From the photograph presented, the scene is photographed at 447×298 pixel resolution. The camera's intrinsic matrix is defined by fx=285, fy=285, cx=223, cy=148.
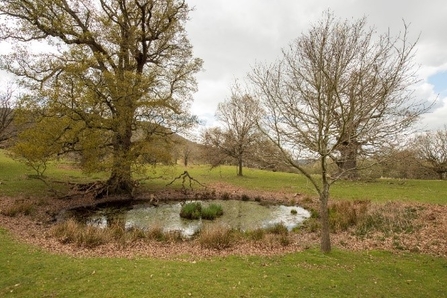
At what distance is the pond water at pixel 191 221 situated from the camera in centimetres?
1499

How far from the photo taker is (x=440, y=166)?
43750 mm

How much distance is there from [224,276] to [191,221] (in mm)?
8492

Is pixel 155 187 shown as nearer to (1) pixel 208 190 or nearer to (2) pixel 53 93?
(1) pixel 208 190

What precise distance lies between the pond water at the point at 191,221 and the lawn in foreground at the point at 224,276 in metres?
4.72

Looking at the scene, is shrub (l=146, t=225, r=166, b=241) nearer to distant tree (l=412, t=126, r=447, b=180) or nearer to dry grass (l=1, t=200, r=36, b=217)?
dry grass (l=1, t=200, r=36, b=217)

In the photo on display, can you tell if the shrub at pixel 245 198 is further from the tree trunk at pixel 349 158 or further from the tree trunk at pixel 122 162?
the tree trunk at pixel 349 158

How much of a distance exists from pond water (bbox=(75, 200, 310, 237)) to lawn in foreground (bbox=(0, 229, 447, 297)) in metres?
4.72

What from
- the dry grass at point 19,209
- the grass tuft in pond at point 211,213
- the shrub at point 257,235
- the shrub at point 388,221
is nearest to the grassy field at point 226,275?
the shrub at point 257,235

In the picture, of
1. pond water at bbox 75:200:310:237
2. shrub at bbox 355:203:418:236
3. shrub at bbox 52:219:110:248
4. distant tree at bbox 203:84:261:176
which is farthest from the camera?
distant tree at bbox 203:84:261:176

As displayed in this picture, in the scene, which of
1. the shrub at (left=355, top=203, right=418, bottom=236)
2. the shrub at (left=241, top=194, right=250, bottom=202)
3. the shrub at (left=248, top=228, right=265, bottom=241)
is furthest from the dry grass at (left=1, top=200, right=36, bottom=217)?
the shrub at (left=355, top=203, right=418, bottom=236)

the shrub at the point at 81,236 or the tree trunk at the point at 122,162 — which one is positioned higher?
the tree trunk at the point at 122,162

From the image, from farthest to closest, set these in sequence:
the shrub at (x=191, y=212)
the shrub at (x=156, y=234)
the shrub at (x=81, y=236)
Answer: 1. the shrub at (x=191, y=212)
2. the shrub at (x=156, y=234)
3. the shrub at (x=81, y=236)

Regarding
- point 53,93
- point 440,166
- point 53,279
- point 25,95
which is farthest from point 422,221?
point 440,166

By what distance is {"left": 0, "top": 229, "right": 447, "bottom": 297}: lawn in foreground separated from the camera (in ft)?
22.9
